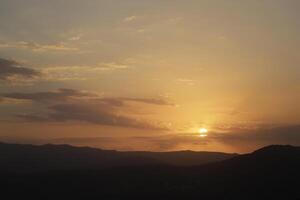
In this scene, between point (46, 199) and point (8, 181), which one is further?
point (8, 181)

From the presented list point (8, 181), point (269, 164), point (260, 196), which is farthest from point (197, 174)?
point (8, 181)

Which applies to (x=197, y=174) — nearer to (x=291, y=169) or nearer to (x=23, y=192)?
(x=291, y=169)

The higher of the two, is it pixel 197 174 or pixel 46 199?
pixel 197 174

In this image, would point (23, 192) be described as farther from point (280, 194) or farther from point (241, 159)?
point (280, 194)

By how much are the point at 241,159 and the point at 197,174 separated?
29.5 ft

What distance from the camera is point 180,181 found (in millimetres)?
89938

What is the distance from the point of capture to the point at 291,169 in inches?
3169

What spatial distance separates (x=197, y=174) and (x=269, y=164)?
48.3ft

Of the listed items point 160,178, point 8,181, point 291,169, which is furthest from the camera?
point 8,181

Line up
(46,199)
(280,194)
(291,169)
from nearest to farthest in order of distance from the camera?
(280,194)
(291,169)
(46,199)

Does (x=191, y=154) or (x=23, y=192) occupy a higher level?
(x=191, y=154)

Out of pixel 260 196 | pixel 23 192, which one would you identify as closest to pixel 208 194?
pixel 260 196

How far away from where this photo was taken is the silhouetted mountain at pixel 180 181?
249 ft

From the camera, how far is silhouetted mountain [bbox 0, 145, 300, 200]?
249 feet
